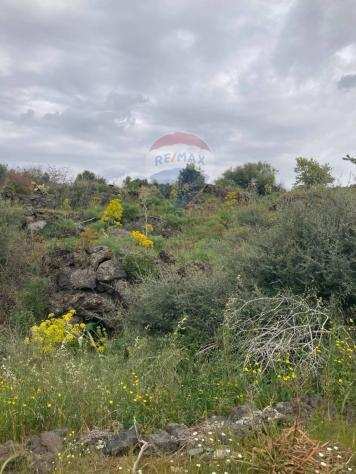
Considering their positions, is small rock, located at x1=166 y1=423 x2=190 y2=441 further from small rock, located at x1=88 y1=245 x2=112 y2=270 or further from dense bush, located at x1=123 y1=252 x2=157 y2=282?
small rock, located at x1=88 y1=245 x2=112 y2=270

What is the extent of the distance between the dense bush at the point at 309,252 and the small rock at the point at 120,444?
270 cm

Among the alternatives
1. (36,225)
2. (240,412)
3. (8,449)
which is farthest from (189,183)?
(8,449)

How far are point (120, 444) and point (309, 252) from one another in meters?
3.13

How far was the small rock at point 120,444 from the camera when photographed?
371cm

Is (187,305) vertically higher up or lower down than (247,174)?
lower down

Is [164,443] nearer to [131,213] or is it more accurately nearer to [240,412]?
[240,412]

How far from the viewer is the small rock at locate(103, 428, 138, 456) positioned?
371cm

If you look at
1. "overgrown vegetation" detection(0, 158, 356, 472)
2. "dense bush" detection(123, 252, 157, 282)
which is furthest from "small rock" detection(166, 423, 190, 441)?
"dense bush" detection(123, 252, 157, 282)

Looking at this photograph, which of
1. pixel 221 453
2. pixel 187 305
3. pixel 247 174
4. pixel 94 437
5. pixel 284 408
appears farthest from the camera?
pixel 247 174

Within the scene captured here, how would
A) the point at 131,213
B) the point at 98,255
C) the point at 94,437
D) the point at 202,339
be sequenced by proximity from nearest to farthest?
the point at 94,437 < the point at 202,339 < the point at 98,255 < the point at 131,213

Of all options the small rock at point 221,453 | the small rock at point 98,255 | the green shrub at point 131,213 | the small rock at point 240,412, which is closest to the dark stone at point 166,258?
the small rock at point 98,255

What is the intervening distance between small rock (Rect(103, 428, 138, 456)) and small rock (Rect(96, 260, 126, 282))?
5503mm

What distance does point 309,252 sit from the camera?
237 inches

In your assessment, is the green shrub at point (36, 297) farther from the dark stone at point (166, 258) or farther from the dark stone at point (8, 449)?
the dark stone at point (8, 449)
